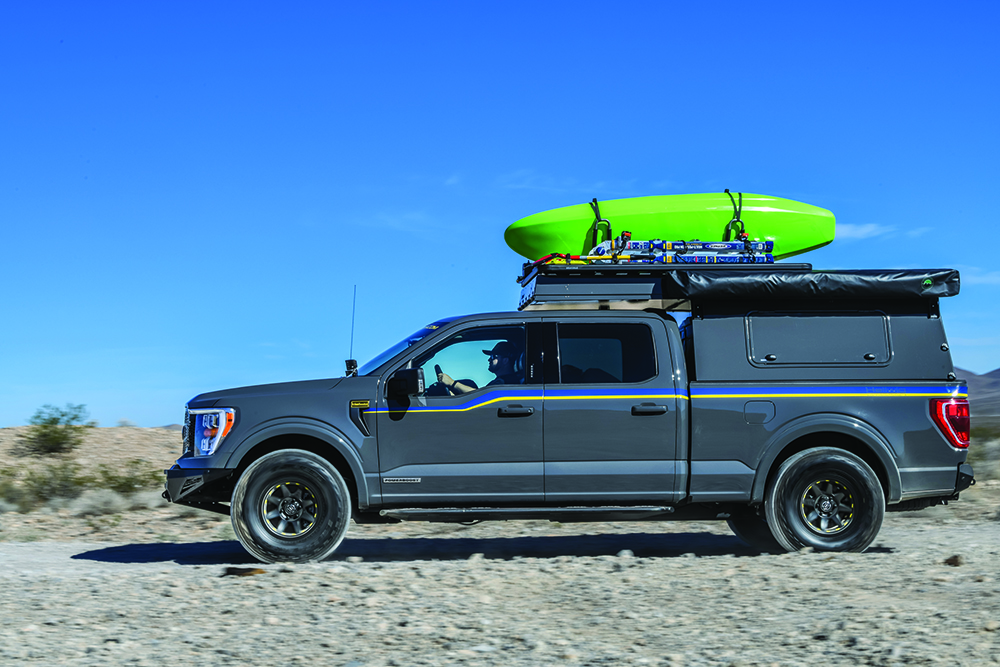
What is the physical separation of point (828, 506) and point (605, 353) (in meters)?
2.22

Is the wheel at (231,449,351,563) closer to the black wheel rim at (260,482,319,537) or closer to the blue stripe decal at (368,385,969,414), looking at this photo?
the black wheel rim at (260,482,319,537)

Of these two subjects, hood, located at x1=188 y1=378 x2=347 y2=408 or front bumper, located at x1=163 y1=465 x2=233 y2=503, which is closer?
front bumper, located at x1=163 y1=465 x2=233 y2=503

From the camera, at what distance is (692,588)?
6250 mm

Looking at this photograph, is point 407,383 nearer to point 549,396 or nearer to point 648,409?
point 549,396

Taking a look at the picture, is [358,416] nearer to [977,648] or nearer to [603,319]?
[603,319]

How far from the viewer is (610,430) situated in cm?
760

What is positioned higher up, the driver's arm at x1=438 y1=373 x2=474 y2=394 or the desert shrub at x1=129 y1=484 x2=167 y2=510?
the driver's arm at x1=438 y1=373 x2=474 y2=394

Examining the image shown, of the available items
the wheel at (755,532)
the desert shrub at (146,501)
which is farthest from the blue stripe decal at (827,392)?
the desert shrub at (146,501)

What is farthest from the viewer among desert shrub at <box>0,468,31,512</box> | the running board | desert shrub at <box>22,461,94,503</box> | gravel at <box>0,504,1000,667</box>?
desert shrub at <box>22,461,94,503</box>

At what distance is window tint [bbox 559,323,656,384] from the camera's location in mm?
7723

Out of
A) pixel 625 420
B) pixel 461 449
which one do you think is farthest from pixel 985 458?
pixel 461 449

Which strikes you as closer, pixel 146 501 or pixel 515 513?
pixel 515 513

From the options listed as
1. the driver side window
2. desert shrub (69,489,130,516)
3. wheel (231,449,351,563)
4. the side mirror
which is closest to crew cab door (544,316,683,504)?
the driver side window

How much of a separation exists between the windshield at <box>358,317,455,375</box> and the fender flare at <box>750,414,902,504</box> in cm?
281
